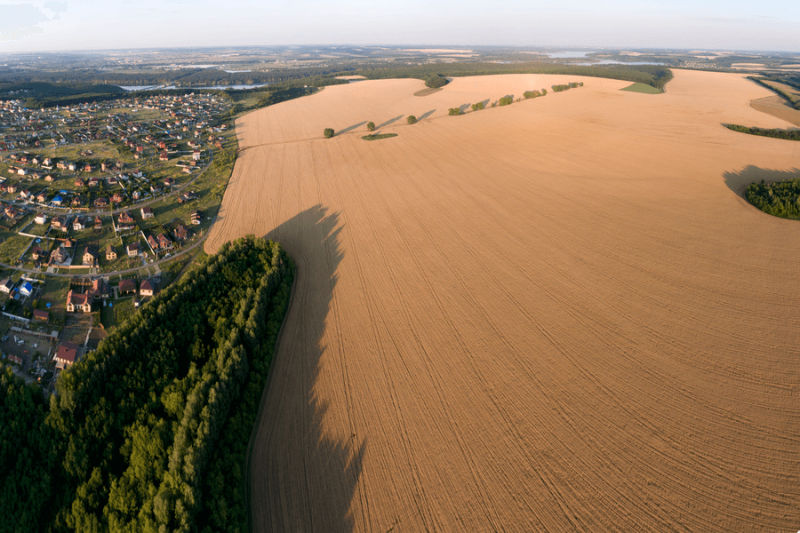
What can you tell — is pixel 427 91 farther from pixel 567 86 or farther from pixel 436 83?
pixel 567 86

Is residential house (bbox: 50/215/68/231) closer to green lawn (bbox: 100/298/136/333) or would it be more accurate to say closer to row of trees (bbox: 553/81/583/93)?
green lawn (bbox: 100/298/136/333)

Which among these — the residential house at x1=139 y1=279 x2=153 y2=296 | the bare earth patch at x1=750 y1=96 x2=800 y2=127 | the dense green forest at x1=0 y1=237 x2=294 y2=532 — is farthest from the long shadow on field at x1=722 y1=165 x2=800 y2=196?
the residential house at x1=139 y1=279 x2=153 y2=296

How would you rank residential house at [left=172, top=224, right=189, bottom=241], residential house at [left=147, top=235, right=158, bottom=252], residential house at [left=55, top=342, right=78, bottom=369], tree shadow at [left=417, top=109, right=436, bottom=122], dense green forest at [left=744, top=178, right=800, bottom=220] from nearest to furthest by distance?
residential house at [left=55, top=342, right=78, bottom=369], dense green forest at [left=744, top=178, right=800, bottom=220], residential house at [left=147, top=235, right=158, bottom=252], residential house at [left=172, top=224, right=189, bottom=241], tree shadow at [left=417, top=109, right=436, bottom=122]

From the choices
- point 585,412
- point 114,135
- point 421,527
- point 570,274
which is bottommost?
point 421,527

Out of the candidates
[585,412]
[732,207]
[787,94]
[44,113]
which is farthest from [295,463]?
[787,94]

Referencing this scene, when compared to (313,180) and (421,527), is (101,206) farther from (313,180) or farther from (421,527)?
(421,527)

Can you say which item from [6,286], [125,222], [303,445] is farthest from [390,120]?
[303,445]
